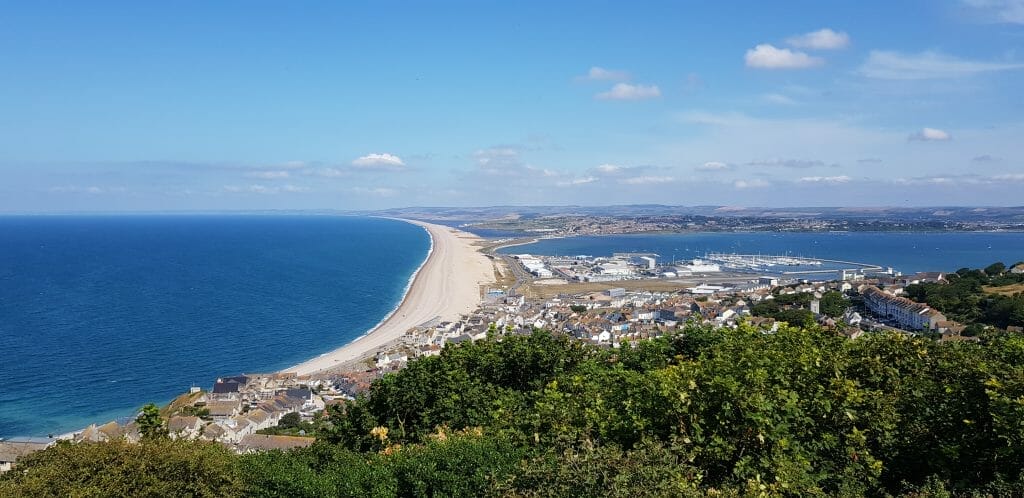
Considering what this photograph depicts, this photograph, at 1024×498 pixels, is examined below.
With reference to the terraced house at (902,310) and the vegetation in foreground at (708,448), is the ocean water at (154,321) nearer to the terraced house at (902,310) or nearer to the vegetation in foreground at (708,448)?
the vegetation in foreground at (708,448)

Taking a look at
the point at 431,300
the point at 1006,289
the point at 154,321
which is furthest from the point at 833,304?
the point at 154,321

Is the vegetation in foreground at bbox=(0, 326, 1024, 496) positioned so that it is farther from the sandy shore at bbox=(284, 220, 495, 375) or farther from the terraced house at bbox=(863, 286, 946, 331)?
the sandy shore at bbox=(284, 220, 495, 375)

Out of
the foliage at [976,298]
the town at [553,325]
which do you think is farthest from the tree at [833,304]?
the foliage at [976,298]

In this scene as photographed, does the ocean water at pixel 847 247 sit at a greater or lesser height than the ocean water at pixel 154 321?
greater

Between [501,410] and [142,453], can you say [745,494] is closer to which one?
[501,410]

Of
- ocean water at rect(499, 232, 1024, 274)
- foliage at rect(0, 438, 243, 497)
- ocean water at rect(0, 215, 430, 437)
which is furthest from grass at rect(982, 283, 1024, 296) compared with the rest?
ocean water at rect(499, 232, 1024, 274)

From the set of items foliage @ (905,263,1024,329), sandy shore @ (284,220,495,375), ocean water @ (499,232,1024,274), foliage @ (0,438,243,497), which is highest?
foliage @ (0,438,243,497)
